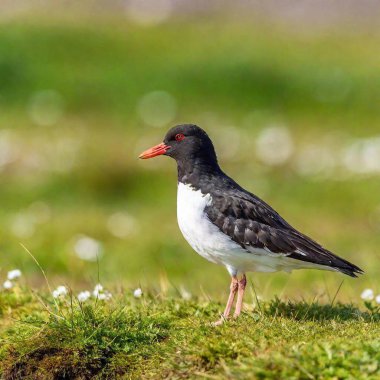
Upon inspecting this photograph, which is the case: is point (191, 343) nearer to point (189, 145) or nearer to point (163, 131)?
point (189, 145)

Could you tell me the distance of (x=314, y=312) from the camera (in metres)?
8.45

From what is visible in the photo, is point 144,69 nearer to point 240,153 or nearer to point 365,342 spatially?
point 240,153

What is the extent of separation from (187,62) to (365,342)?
22.9m

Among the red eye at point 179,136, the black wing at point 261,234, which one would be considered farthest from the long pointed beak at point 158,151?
the black wing at point 261,234

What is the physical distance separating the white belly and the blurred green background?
4.94 ft

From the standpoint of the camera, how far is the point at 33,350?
7.49m

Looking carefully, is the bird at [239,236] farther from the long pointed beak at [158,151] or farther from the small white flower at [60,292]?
the small white flower at [60,292]

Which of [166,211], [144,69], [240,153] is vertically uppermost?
[144,69]

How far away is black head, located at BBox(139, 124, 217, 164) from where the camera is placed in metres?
9.02

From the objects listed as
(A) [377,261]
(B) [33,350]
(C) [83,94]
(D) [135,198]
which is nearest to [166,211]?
(D) [135,198]

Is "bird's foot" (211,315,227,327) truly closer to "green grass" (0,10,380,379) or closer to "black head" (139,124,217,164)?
"green grass" (0,10,380,379)

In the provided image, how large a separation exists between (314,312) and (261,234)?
37.2 inches

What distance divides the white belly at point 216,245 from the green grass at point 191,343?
1.37 feet

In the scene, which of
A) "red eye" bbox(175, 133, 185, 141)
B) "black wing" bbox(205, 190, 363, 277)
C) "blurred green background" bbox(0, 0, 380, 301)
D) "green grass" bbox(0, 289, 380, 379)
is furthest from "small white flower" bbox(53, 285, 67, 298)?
"red eye" bbox(175, 133, 185, 141)
